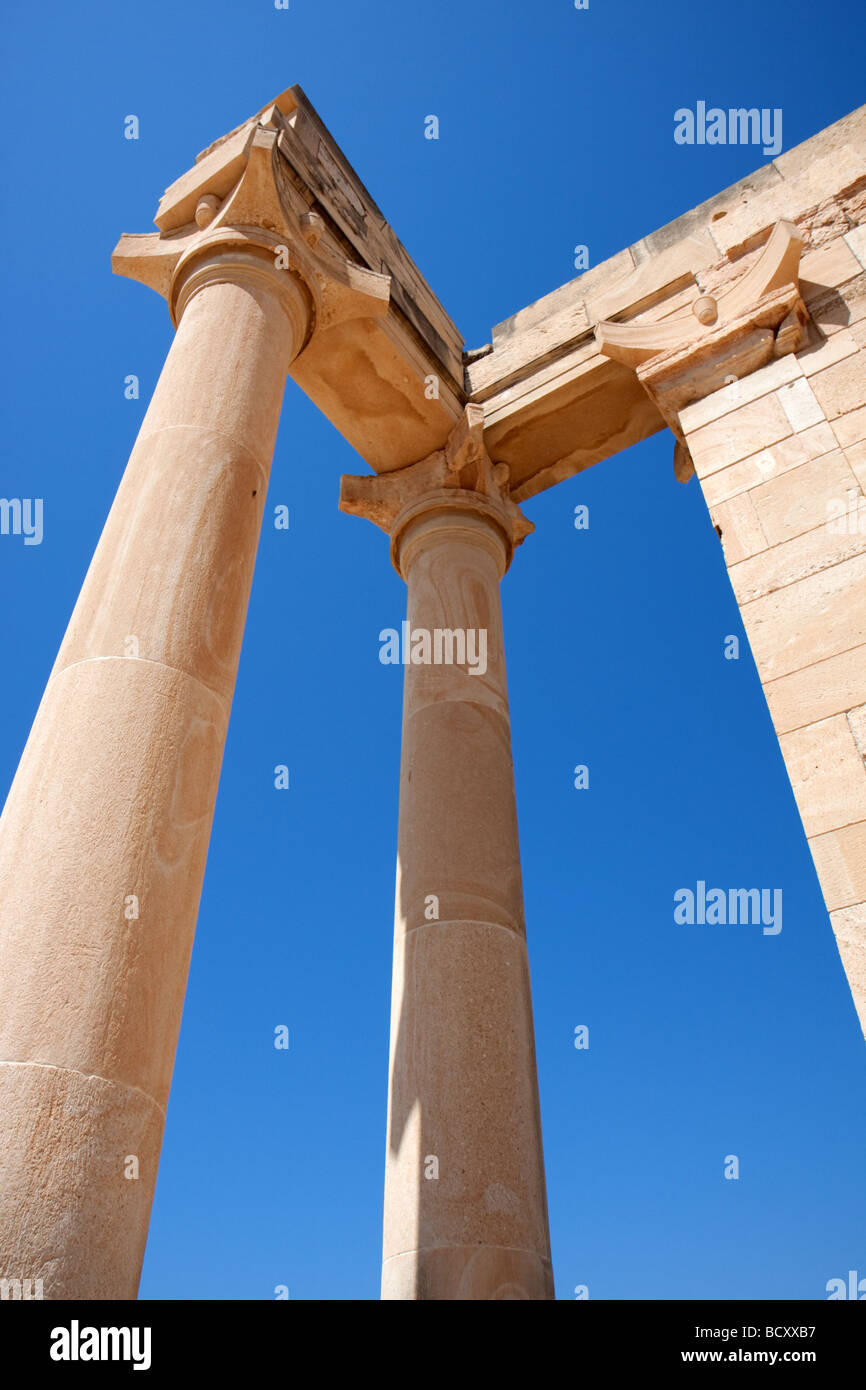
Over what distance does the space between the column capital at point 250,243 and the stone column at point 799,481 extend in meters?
12.3

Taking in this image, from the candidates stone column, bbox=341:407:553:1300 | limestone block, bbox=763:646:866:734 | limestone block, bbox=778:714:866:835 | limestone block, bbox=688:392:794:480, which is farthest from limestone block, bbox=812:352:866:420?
stone column, bbox=341:407:553:1300

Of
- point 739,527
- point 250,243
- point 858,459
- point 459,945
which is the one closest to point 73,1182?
point 459,945

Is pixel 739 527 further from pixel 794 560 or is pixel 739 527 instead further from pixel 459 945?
pixel 459 945

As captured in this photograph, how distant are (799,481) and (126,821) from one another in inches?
937

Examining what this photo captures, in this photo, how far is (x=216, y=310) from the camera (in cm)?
3122

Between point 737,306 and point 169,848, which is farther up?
point 737,306

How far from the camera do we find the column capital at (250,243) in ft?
110

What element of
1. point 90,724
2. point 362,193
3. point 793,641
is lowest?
point 90,724

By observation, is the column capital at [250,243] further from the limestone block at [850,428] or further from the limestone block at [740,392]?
the limestone block at [850,428]

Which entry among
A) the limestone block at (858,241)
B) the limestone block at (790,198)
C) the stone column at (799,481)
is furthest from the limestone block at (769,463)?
the limestone block at (790,198)
